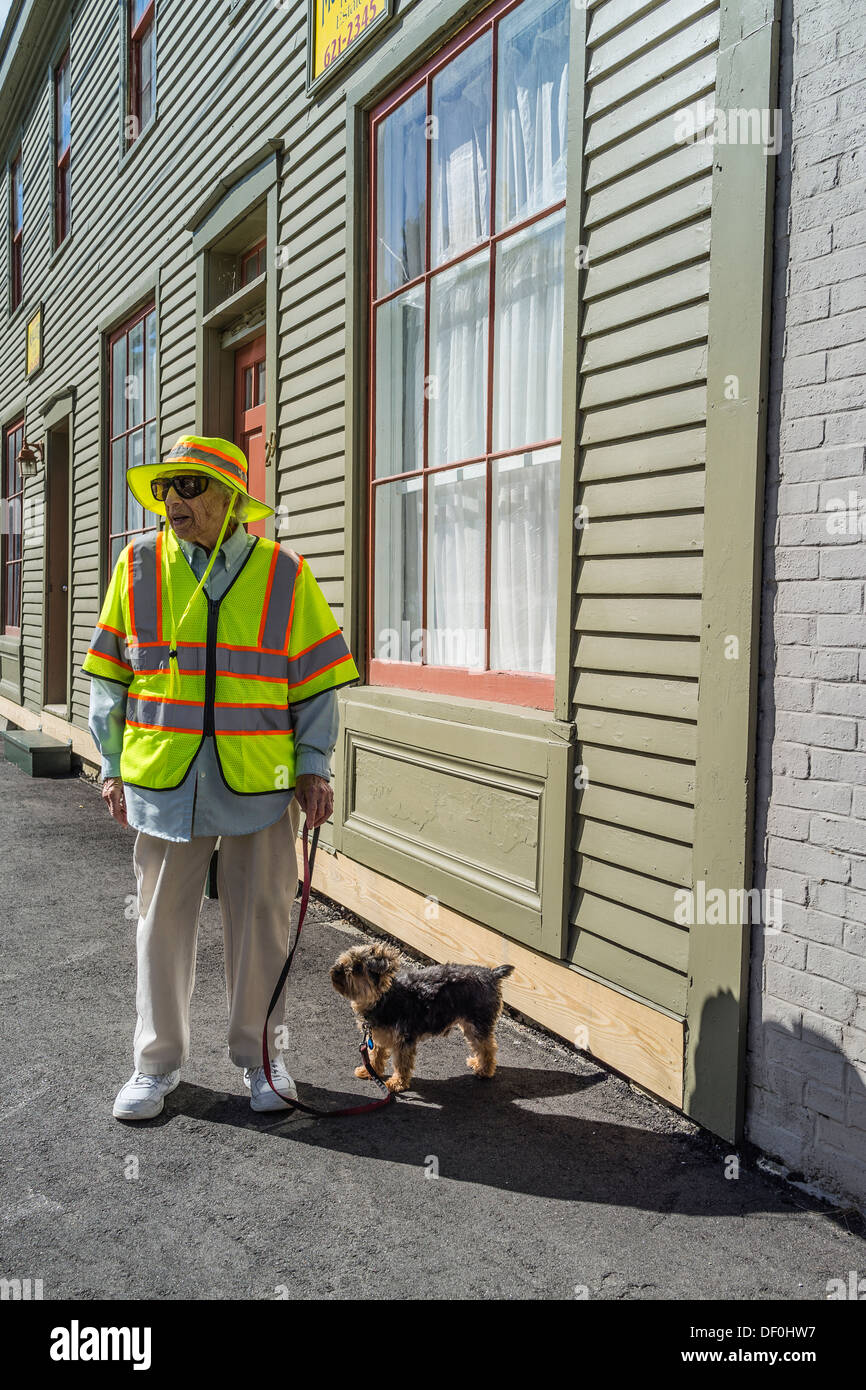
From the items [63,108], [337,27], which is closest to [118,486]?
[63,108]

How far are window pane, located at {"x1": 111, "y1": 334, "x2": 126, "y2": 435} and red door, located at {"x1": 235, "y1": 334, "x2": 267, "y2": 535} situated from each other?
2.75 m

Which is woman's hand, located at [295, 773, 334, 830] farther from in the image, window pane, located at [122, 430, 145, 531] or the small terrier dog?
window pane, located at [122, 430, 145, 531]

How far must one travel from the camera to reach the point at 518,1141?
128 inches

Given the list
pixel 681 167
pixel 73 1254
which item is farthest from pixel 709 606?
pixel 73 1254

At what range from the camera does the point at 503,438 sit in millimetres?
4531

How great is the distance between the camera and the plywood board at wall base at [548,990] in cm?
342

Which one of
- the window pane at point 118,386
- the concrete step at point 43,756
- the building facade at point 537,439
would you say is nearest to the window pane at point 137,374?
the window pane at point 118,386

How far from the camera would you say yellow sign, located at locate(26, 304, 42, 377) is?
13.2 m

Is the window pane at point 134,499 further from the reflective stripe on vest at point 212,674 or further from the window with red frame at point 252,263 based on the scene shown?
the reflective stripe on vest at point 212,674

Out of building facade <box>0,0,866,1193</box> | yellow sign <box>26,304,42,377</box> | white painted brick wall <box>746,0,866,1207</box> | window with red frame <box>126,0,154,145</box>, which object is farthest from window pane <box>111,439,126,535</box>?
white painted brick wall <box>746,0,866,1207</box>

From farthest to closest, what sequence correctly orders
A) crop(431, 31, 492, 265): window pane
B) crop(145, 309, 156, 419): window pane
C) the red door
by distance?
crop(145, 309, 156, 419): window pane
the red door
crop(431, 31, 492, 265): window pane

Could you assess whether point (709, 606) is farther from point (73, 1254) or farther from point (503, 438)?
point (73, 1254)

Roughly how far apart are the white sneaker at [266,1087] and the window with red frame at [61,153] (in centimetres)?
1109

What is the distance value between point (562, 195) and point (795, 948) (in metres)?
2.90
